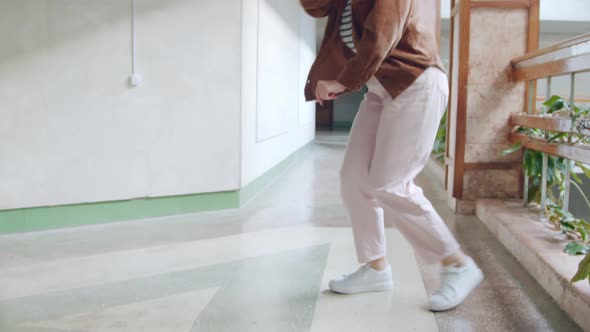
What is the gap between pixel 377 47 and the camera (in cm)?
165

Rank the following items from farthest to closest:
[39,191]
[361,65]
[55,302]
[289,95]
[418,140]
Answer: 1. [289,95]
2. [39,191]
3. [55,302]
4. [418,140]
5. [361,65]

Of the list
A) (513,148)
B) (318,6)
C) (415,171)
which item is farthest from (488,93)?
(318,6)

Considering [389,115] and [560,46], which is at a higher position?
[560,46]

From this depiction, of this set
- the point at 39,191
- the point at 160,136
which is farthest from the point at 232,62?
the point at 39,191

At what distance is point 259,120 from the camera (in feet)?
15.8

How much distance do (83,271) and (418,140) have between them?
1509mm

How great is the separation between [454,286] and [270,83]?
12.4ft

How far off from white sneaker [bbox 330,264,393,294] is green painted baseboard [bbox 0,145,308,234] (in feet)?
5.92

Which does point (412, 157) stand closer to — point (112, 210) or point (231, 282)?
point (231, 282)

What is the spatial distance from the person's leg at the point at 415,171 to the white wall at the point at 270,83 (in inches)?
87.8

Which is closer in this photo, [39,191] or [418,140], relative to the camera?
[418,140]

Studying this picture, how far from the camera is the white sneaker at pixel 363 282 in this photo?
209 centimetres

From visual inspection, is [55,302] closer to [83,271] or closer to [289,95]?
[83,271]

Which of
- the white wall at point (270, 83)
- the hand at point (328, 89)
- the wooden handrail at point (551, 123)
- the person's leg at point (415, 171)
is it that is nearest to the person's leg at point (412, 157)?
the person's leg at point (415, 171)
